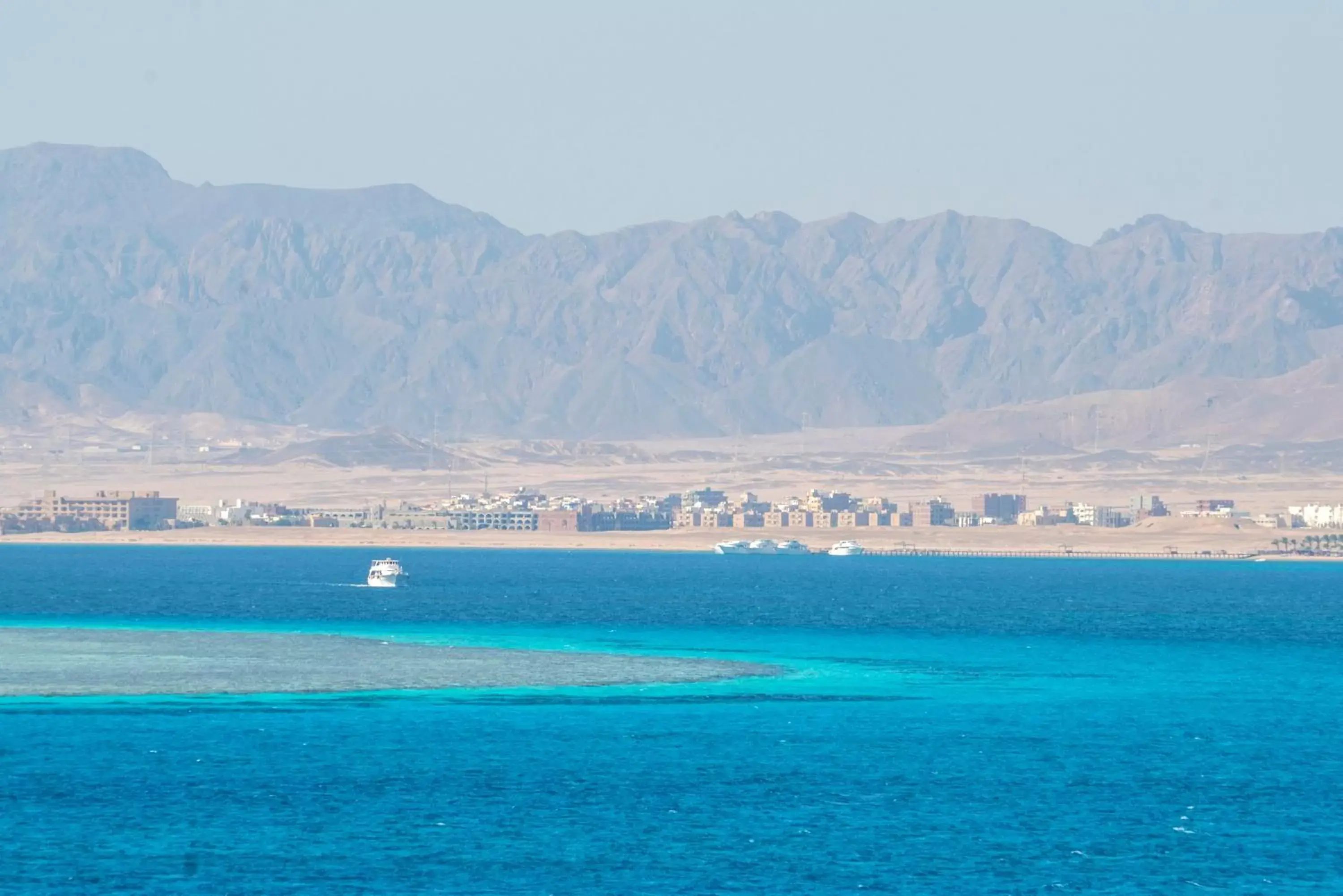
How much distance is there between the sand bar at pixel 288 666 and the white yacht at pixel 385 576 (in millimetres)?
70358

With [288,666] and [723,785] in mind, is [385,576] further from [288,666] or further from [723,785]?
[723,785]

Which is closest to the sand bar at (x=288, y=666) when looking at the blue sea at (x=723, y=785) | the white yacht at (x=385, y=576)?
the blue sea at (x=723, y=785)

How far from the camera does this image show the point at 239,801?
63438 mm

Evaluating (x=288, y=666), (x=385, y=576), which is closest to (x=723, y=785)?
(x=288, y=666)

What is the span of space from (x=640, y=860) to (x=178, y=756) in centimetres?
1976

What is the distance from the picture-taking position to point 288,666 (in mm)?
101125

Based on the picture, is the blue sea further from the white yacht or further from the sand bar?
the white yacht

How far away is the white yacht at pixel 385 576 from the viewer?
19288 centimetres

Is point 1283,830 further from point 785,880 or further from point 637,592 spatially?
point 637,592

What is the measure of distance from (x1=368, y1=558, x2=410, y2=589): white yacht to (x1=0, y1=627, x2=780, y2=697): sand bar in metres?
70.4

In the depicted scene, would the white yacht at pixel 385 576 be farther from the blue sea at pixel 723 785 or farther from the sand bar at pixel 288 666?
the blue sea at pixel 723 785

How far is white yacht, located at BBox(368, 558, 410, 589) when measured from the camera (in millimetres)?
192875

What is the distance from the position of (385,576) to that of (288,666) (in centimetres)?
9351

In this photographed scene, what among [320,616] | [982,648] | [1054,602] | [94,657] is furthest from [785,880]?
[1054,602]
